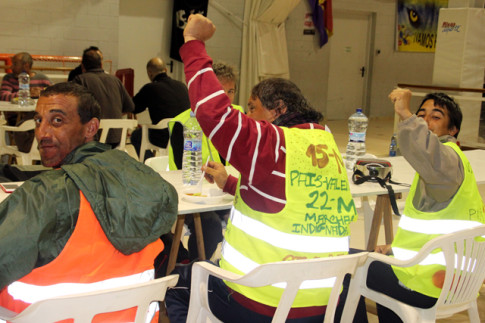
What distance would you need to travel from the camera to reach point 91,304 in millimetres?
1228

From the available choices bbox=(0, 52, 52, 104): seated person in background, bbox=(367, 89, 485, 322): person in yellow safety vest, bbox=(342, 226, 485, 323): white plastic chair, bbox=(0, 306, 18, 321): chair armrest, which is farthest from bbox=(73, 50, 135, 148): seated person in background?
bbox=(0, 306, 18, 321): chair armrest

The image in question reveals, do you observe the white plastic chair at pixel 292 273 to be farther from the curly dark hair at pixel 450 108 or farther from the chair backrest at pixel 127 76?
the chair backrest at pixel 127 76

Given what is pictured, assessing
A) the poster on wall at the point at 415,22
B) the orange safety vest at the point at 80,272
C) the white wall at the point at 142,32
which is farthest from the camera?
the poster on wall at the point at 415,22

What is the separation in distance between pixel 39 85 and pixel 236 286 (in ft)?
16.3

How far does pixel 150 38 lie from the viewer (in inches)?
350

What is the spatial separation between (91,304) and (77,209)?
0.75 feet

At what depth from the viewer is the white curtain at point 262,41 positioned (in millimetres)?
9586

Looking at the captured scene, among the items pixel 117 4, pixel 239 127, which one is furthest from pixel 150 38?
pixel 239 127

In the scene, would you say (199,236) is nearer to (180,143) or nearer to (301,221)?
(180,143)

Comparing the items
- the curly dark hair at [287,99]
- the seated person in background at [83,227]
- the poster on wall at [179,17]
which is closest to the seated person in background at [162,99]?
the curly dark hair at [287,99]

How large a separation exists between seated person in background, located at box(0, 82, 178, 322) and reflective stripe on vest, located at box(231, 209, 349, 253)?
0.33 m

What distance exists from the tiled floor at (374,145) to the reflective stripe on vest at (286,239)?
1172 mm

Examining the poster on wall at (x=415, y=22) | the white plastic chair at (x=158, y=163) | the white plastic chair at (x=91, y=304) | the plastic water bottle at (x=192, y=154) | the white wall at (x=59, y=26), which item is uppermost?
the poster on wall at (x=415, y=22)

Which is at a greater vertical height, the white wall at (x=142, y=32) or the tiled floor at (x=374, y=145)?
the white wall at (x=142, y=32)
